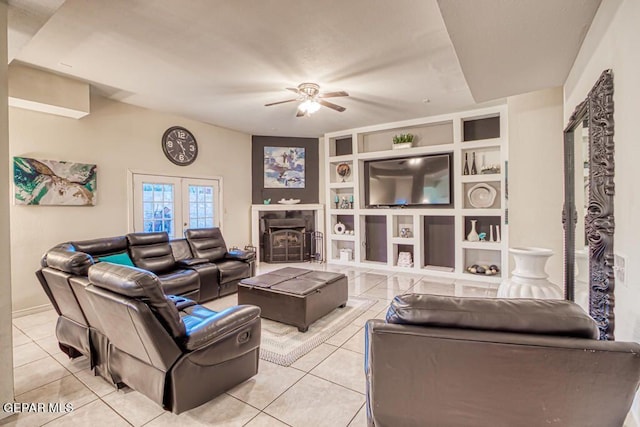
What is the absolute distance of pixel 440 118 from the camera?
5512 mm

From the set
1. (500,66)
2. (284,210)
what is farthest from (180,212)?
(500,66)

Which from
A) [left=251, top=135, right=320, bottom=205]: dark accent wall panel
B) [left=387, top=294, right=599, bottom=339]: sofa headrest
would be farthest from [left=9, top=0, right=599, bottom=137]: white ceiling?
[left=251, top=135, right=320, bottom=205]: dark accent wall panel

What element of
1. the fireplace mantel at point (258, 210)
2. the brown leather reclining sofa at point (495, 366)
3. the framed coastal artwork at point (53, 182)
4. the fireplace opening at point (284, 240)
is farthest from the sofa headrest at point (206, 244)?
the brown leather reclining sofa at point (495, 366)

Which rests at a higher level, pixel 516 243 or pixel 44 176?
pixel 44 176

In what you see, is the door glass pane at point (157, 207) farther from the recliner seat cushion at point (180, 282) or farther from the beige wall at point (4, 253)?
the beige wall at point (4, 253)

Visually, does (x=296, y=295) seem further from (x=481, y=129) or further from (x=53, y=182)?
(x=481, y=129)

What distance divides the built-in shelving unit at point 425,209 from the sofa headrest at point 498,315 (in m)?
4.22

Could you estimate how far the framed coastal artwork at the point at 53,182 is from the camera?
12.4ft

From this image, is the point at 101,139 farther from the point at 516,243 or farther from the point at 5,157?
the point at 516,243

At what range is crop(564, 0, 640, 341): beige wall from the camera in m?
1.46

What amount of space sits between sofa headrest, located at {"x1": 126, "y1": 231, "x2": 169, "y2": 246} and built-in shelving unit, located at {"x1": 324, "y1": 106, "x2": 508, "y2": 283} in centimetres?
357

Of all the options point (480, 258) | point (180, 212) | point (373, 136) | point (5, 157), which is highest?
point (373, 136)

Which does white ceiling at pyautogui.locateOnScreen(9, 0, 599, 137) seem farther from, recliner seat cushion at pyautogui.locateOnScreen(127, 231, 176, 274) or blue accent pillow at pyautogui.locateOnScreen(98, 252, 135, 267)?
blue accent pillow at pyautogui.locateOnScreen(98, 252, 135, 267)

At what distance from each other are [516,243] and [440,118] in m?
2.73
